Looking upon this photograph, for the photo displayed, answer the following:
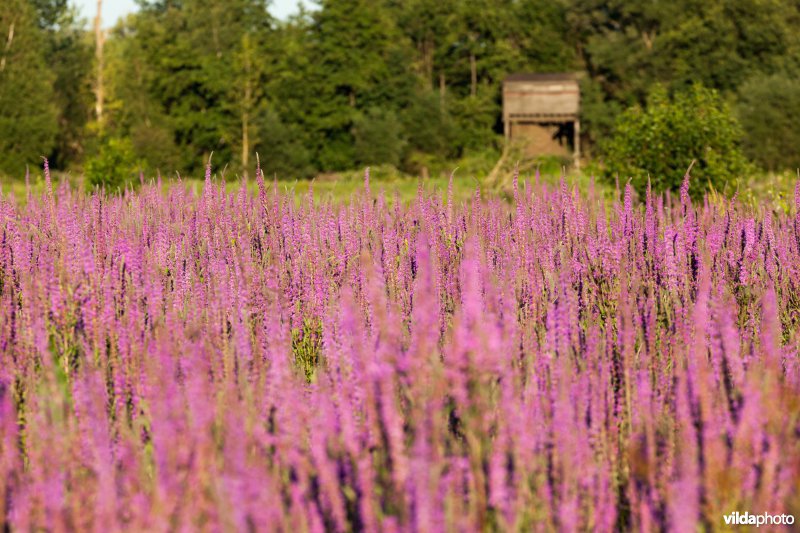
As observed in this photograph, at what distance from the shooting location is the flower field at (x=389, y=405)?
173cm

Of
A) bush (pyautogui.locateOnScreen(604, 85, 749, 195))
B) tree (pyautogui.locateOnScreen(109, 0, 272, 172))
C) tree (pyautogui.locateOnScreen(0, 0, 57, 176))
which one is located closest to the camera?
bush (pyautogui.locateOnScreen(604, 85, 749, 195))

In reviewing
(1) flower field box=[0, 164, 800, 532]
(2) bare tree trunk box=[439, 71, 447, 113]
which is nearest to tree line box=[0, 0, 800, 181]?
(2) bare tree trunk box=[439, 71, 447, 113]

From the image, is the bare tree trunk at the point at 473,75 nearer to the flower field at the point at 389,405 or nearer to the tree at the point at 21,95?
the tree at the point at 21,95

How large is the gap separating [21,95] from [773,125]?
32835 millimetres

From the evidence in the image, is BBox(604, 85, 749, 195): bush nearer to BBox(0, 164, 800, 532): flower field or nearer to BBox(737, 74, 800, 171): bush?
BBox(0, 164, 800, 532): flower field

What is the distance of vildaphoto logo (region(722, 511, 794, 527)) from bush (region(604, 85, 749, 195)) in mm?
9968

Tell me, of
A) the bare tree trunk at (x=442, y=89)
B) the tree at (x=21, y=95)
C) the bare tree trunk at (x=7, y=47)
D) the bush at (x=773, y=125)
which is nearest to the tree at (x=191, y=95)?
the tree at (x=21, y=95)

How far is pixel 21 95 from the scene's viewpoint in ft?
135

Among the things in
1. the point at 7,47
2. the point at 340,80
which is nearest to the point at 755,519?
the point at 7,47

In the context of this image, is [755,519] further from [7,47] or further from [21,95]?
[7,47]

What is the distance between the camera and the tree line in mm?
42844

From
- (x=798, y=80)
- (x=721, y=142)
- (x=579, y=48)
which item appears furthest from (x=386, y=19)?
(x=721, y=142)

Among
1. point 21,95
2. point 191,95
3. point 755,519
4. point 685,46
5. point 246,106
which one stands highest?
point 685,46

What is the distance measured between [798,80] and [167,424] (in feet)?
141
